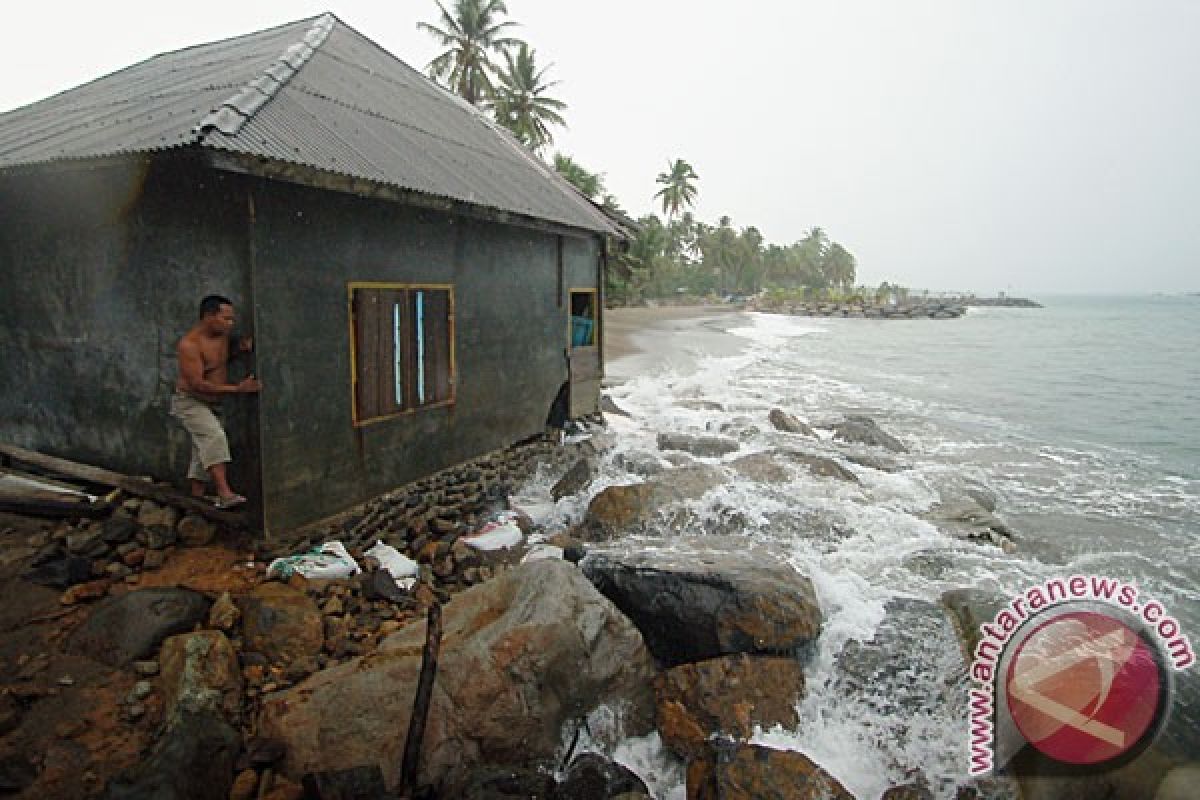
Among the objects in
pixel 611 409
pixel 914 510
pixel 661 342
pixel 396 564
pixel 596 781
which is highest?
pixel 661 342

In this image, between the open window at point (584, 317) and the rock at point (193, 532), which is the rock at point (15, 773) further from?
the open window at point (584, 317)

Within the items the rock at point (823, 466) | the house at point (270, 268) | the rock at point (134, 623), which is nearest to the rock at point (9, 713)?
the rock at point (134, 623)

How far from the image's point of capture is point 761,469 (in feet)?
31.7

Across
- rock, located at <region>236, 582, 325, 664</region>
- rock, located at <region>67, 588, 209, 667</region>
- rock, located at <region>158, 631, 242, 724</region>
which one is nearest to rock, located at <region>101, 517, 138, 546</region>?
rock, located at <region>67, 588, 209, 667</region>

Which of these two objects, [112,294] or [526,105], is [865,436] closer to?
[112,294]

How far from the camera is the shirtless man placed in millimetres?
4977

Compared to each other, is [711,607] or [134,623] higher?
[134,623]

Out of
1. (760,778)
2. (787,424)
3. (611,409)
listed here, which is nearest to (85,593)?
(760,778)

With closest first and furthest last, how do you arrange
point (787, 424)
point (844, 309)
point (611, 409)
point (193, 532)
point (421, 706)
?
point (421, 706)
point (193, 532)
point (787, 424)
point (611, 409)
point (844, 309)

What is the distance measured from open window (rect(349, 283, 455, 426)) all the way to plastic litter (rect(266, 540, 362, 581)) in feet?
3.94

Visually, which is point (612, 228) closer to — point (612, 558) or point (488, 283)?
point (488, 283)

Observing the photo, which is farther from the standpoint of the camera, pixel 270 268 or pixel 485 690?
pixel 270 268

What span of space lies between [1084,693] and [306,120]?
7304mm

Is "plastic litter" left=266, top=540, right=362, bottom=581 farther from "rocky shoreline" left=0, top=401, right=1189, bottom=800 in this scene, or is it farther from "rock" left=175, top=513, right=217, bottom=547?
"rock" left=175, top=513, right=217, bottom=547
